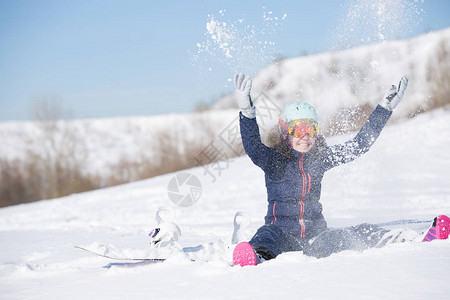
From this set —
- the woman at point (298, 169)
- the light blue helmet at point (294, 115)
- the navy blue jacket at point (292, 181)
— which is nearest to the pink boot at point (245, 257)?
the woman at point (298, 169)

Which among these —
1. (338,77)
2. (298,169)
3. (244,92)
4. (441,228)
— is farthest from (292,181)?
(338,77)

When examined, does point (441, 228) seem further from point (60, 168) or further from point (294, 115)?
point (60, 168)

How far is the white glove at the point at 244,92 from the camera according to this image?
3064 millimetres

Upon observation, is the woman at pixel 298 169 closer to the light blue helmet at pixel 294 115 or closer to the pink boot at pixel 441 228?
the light blue helmet at pixel 294 115

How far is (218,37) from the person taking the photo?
12.6ft

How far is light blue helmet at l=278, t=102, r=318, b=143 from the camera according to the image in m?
3.39

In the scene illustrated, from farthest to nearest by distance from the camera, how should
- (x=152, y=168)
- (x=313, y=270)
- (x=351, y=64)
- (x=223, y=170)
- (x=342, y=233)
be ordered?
(x=152, y=168)
(x=223, y=170)
(x=351, y=64)
(x=342, y=233)
(x=313, y=270)

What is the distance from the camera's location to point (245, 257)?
259cm

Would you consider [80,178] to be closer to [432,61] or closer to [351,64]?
[432,61]

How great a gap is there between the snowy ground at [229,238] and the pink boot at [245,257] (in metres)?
0.07

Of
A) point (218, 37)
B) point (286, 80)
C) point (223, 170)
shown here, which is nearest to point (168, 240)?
point (218, 37)

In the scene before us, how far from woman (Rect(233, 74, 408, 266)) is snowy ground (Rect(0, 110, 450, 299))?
0.84ft

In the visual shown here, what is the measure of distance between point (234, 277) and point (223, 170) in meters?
8.68

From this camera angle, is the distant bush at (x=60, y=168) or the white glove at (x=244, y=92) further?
the distant bush at (x=60, y=168)
